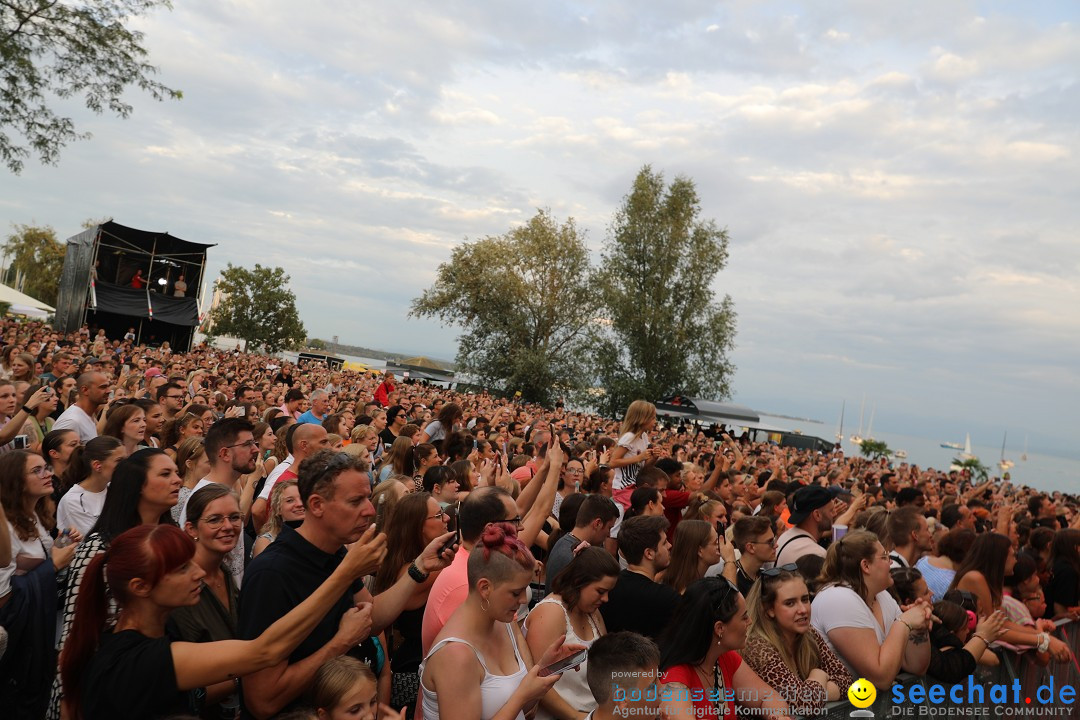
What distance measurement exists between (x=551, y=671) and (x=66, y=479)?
375 cm

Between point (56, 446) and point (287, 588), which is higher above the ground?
point (287, 588)

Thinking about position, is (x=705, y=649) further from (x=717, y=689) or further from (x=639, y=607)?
(x=639, y=607)

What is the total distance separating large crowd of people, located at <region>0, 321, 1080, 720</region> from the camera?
8.01 feet

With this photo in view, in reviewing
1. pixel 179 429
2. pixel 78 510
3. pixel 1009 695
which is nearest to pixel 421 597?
pixel 78 510

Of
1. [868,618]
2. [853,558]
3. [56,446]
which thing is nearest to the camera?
[868,618]

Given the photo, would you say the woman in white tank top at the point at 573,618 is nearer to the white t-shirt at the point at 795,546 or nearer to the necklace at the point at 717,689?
the necklace at the point at 717,689

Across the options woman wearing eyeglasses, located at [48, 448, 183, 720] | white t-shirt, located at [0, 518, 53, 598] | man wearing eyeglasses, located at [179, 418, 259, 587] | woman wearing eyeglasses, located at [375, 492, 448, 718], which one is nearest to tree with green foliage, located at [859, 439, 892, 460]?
man wearing eyeglasses, located at [179, 418, 259, 587]

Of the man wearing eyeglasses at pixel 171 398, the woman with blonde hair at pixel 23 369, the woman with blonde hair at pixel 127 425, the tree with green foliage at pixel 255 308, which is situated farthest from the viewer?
the tree with green foliage at pixel 255 308

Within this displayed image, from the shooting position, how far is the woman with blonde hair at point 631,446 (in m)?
7.45

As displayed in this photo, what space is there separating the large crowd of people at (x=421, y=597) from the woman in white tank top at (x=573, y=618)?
1 cm

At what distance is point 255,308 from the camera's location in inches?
2035

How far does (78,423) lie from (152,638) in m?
5.10

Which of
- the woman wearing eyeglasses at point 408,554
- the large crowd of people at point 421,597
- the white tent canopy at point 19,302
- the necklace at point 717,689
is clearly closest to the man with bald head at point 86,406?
the large crowd of people at point 421,597

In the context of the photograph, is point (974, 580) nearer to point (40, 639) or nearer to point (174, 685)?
A: point (174, 685)
